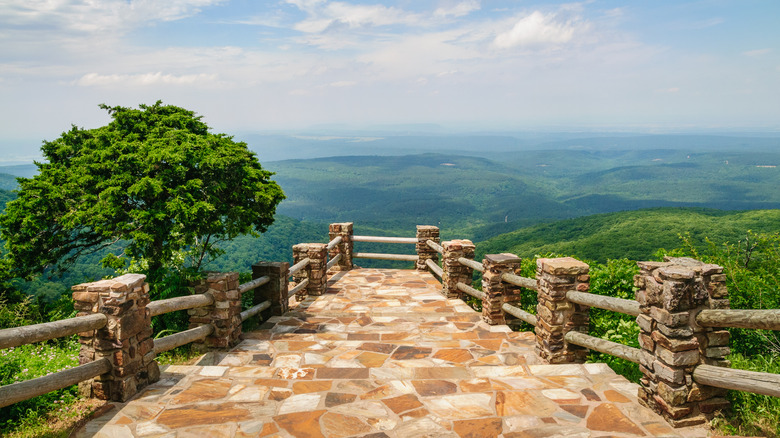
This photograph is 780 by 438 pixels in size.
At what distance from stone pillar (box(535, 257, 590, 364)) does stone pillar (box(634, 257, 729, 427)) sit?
1.43 meters

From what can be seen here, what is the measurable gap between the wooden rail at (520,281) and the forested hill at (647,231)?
21931 mm

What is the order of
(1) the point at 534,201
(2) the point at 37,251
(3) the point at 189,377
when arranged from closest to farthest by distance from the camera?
(3) the point at 189,377 → (2) the point at 37,251 → (1) the point at 534,201

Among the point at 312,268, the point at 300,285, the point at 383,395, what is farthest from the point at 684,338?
the point at 312,268

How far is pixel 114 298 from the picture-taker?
3.84m

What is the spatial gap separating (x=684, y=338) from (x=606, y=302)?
1.05 m

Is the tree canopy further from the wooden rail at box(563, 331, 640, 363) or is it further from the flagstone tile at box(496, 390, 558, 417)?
the wooden rail at box(563, 331, 640, 363)

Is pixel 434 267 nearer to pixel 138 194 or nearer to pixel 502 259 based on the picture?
pixel 502 259

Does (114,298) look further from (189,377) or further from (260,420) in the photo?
(260,420)

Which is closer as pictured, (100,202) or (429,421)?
(429,421)

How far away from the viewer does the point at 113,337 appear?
3.88 metres

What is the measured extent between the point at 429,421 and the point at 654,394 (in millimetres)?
1835

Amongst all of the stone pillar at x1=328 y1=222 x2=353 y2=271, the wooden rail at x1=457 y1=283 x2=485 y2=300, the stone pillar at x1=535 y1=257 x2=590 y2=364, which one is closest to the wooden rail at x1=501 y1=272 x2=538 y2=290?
the stone pillar at x1=535 y1=257 x2=590 y2=364

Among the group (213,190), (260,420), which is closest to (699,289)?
(260,420)

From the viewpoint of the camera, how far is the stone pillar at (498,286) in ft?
21.7
